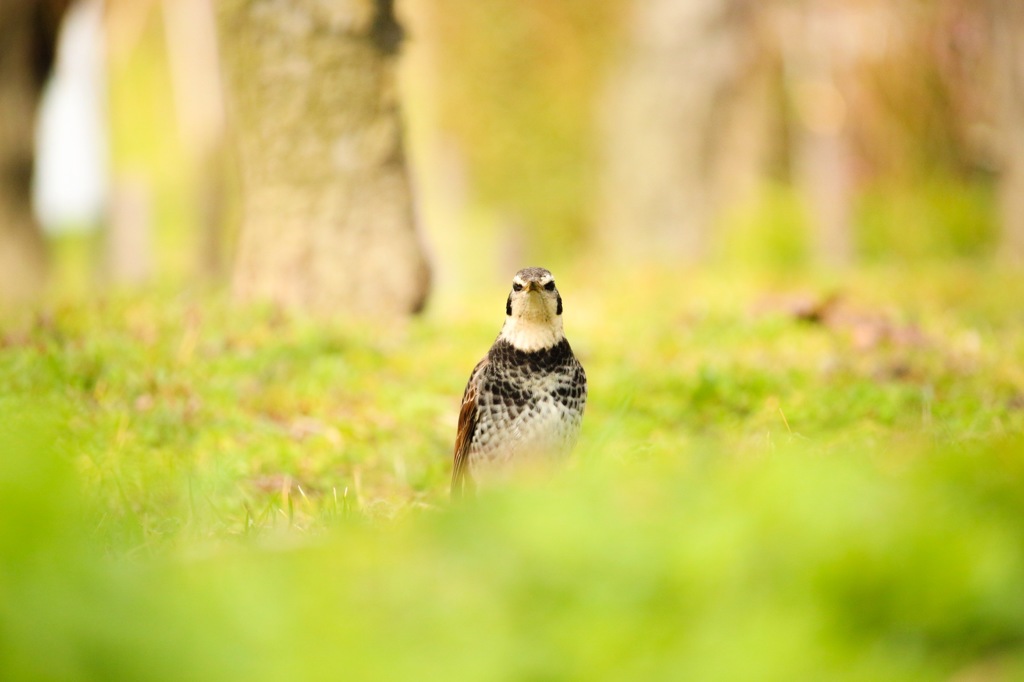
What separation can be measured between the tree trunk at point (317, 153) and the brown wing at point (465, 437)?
3561mm

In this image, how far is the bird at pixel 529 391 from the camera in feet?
13.1

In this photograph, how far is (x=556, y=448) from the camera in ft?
13.2

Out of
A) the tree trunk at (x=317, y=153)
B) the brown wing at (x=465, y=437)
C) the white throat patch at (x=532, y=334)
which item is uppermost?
the tree trunk at (x=317, y=153)

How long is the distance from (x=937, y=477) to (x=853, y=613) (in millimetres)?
443

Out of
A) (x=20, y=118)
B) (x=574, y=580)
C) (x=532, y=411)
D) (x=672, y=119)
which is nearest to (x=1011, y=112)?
(x=672, y=119)

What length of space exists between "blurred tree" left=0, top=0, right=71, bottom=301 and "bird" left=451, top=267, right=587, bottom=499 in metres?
8.56

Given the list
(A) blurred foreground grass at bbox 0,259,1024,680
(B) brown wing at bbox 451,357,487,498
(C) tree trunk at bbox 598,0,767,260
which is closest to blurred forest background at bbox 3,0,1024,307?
(C) tree trunk at bbox 598,0,767,260

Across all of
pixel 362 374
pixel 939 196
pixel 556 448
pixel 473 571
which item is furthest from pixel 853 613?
pixel 939 196

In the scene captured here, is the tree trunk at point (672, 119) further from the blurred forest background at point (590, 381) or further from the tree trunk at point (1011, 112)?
the tree trunk at point (1011, 112)

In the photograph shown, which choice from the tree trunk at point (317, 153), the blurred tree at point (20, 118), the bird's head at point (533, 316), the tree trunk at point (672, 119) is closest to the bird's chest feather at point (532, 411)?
the bird's head at point (533, 316)

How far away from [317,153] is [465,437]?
3.96 metres

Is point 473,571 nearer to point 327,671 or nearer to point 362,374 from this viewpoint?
point 327,671

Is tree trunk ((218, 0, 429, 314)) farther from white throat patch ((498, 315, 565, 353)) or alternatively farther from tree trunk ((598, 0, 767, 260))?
tree trunk ((598, 0, 767, 260))

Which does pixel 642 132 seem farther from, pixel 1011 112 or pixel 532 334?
pixel 532 334
